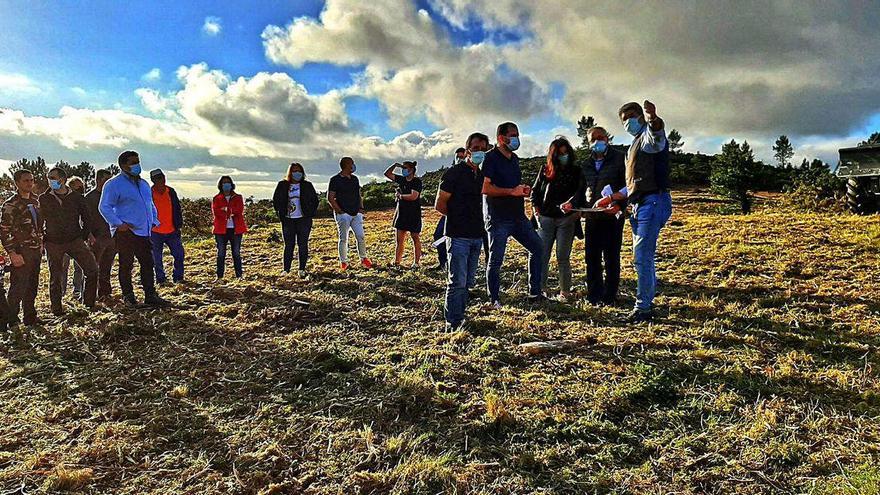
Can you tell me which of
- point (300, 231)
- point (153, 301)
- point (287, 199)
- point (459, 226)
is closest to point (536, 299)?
point (459, 226)

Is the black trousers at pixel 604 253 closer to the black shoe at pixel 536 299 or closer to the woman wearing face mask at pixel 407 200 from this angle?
the black shoe at pixel 536 299

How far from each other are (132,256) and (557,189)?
17.0 ft

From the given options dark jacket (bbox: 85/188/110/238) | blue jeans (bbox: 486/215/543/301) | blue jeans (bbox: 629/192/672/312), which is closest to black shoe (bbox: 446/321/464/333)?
blue jeans (bbox: 486/215/543/301)

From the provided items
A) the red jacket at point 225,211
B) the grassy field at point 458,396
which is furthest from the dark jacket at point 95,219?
the red jacket at point 225,211

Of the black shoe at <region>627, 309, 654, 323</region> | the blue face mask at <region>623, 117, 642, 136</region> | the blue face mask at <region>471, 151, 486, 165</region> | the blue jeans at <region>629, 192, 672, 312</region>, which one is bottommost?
the black shoe at <region>627, 309, 654, 323</region>

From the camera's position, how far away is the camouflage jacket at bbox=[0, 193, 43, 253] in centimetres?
545

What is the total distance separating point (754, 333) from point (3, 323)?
7.70m

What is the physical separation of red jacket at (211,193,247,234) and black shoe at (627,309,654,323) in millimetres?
5990

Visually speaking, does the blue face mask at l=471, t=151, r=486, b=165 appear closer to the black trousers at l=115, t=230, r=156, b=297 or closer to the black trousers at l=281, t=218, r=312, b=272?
the black trousers at l=281, t=218, r=312, b=272

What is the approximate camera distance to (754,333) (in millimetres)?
4410

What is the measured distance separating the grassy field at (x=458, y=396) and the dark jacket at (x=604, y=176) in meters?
1.20

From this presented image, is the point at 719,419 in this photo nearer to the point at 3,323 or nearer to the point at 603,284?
the point at 603,284

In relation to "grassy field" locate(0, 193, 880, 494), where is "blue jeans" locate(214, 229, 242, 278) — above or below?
above

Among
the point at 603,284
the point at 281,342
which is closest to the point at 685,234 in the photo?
the point at 603,284
